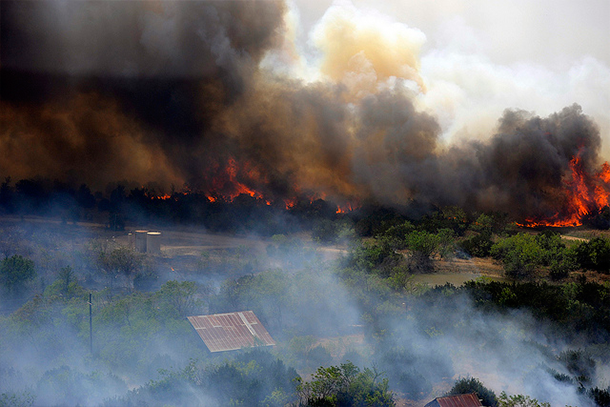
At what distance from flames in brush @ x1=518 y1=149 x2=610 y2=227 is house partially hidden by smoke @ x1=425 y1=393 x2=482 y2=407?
100ft

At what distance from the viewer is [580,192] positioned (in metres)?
43.6

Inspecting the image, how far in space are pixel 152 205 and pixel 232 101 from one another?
1047 cm

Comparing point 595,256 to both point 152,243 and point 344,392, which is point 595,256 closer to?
point 344,392

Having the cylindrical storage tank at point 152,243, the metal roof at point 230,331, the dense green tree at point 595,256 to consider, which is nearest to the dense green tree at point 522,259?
the dense green tree at point 595,256

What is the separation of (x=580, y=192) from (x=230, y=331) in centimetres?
3422

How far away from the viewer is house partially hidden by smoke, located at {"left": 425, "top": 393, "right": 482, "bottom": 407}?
15.8 m

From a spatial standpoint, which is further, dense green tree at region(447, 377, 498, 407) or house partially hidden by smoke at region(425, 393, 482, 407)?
dense green tree at region(447, 377, 498, 407)

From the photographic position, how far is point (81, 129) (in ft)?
159

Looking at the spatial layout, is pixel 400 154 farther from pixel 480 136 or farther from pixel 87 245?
pixel 87 245

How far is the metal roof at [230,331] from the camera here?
18.9m

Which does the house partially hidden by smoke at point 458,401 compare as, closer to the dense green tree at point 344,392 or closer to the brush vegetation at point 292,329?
the brush vegetation at point 292,329

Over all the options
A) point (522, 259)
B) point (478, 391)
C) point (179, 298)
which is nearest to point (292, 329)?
point (179, 298)

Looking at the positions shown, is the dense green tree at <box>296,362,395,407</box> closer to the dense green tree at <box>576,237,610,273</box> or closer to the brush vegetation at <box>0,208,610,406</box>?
the brush vegetation at <box>0,208,610,406</box>

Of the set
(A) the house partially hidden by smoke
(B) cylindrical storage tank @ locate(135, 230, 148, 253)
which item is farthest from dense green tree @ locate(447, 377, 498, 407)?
(B) cylindrical storage tank @ locate(135, 230, 148, 253)
